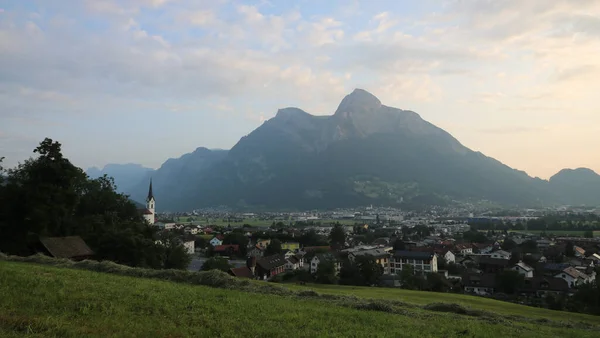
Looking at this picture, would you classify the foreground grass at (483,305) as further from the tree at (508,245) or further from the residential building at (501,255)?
the tree at (508,245)

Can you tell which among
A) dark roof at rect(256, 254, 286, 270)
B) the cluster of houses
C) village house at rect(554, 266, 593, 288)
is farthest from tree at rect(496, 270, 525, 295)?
dark roof at rect(256, 254, 286, 270)

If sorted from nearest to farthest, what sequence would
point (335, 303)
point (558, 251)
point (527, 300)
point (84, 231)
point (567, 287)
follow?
point (335, 303), point (84, 231), point (527, 300), point (567, 287), point (558, 251)

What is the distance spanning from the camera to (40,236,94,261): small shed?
98.1 feet

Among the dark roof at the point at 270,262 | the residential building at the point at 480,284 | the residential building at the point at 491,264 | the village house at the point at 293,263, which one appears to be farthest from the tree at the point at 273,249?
the residential building at the point at 491,264

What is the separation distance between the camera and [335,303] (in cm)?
1659

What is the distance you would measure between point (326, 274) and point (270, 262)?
18716 millimetres

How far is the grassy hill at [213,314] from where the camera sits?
374 inches

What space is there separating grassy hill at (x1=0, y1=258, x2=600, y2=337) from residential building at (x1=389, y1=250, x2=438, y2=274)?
56.6 metres

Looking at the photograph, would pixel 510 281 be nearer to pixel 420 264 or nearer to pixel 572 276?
pixel 572 276

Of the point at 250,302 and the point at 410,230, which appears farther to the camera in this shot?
the point at 410,230

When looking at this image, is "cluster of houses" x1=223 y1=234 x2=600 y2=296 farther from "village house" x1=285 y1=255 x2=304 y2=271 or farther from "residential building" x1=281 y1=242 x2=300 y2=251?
"residential building" x1=281 y1=242 x2=300 y2=251

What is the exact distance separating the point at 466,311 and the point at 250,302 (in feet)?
31.0

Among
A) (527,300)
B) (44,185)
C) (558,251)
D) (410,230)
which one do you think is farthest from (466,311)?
(410,230)

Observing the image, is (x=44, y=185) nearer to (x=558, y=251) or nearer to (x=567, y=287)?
(x=567, y=287)
